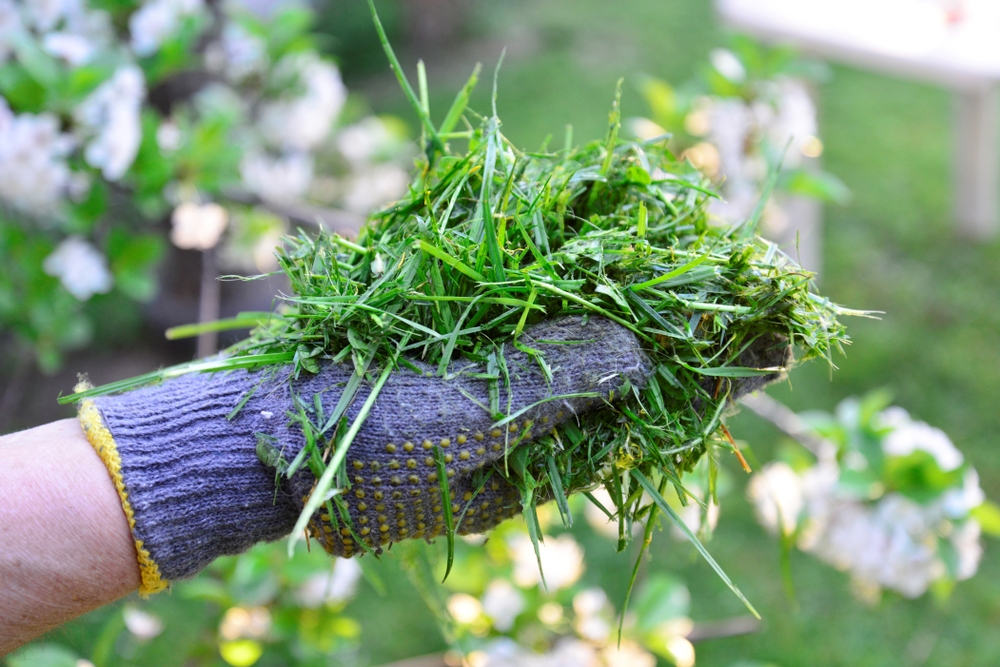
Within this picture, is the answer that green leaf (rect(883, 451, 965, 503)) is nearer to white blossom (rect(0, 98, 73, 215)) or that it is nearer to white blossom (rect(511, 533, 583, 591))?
white blossom (rect(511, 533, 583, 591))

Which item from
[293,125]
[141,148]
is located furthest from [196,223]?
[293,125]

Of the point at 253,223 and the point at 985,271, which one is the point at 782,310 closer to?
the point at 253,223

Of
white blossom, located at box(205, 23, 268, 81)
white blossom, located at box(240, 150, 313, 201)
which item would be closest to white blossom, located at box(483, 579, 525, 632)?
white blossom, located at box(240, 150, 313, 201)

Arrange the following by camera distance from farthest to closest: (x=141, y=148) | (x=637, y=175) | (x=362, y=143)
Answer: (x=362, y=143)
(x=141, y=148)
(x=637, y=175)

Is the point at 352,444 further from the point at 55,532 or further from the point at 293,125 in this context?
the point at 293,125

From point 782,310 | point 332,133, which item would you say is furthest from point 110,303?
point 782,310

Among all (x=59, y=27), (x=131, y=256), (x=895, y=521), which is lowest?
(x=895, y=521)
